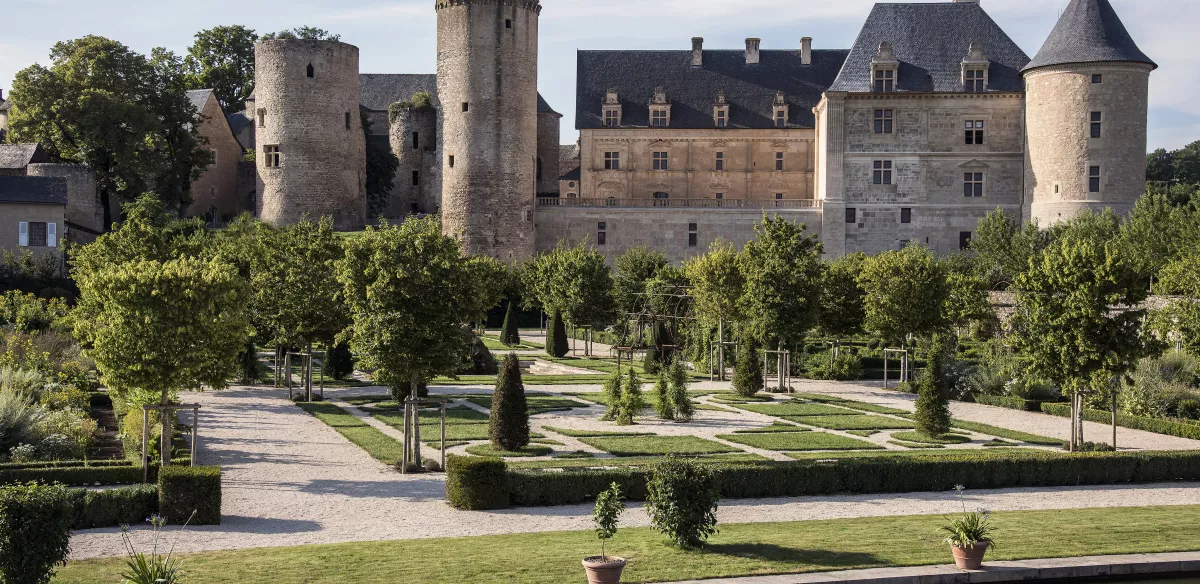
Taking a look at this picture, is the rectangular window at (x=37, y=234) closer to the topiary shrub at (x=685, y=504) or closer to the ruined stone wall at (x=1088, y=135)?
the topiary shrub at (x=685, y=504)

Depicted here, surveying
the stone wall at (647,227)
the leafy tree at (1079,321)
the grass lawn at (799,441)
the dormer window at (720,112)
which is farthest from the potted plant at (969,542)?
the dormer window at (720,112)

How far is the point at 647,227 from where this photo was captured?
56.4m

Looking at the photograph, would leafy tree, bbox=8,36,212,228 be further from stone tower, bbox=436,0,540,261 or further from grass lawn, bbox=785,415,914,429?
grass lawn, bbox=785,415,914,429

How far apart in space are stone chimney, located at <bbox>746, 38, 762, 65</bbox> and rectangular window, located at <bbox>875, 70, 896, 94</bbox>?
8901mm

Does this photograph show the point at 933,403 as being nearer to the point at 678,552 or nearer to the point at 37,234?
the point at 678,552

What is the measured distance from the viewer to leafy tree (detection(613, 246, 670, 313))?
4156cm

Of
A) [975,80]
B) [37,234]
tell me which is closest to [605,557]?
[37,234]

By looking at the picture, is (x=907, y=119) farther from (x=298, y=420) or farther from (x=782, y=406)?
(x=298, y=420)

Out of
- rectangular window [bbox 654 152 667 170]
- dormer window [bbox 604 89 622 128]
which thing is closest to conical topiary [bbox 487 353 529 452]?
dormer window [bbox 604 89 622 128]

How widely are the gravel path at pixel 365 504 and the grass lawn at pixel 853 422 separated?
5.48 meters

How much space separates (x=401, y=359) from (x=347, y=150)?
37.5 m

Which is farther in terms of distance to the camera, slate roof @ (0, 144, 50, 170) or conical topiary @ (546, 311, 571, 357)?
slate roof @ (0, 144, 50, 170)

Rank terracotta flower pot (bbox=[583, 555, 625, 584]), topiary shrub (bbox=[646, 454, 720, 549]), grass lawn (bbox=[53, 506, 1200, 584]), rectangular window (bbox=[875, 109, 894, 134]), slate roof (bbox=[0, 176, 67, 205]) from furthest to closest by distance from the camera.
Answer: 1. rectangular window (bbox=[875, 109, 894, 134])
2. slate roof (bbox=[0, 176, 67, 205])
3. topiary shrub (bbox=[646, 454, 720, 549])
4. grass lawn (bbox=[53, 506, 1200, 584])
5. terracotta flower pot (bbox=[583, 555, 625, 584])

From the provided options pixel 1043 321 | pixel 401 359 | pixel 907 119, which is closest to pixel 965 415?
pixel 1043 321
